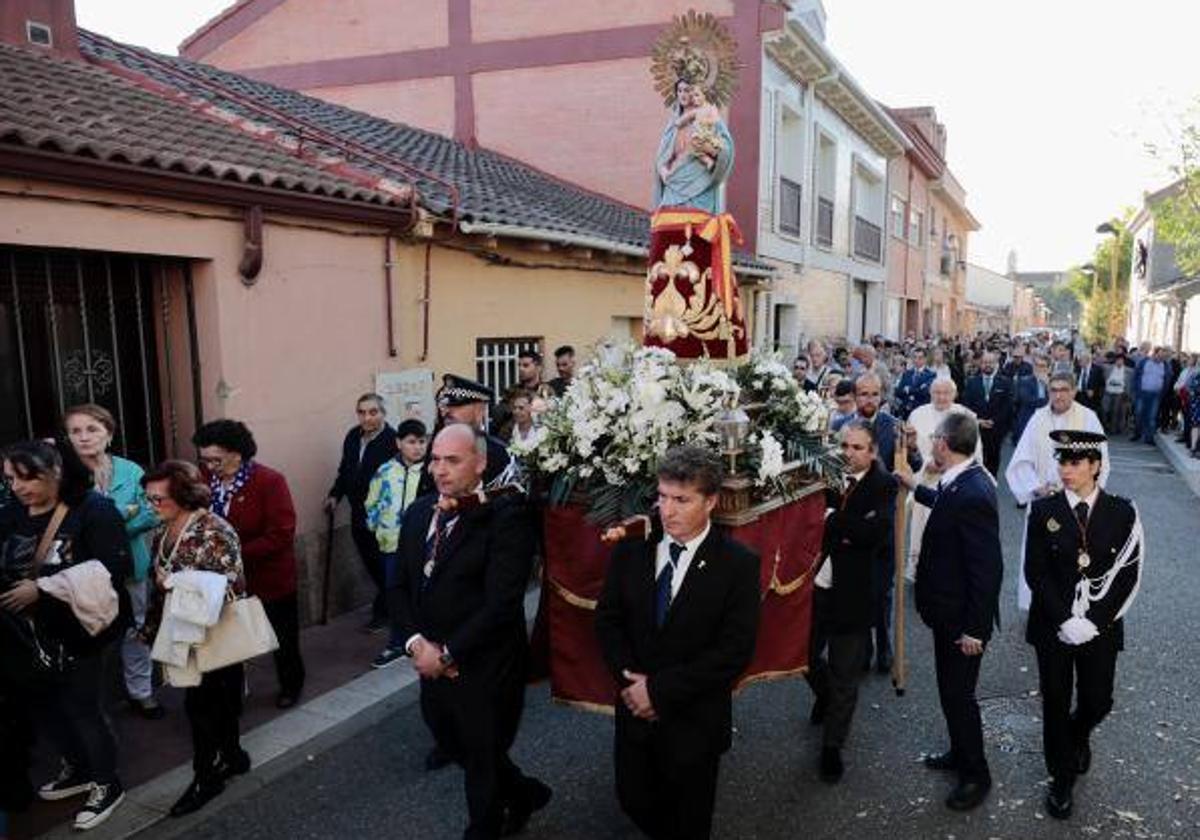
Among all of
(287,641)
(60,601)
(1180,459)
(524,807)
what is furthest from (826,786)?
(1180,459)

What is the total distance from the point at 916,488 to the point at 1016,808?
65.8 inches

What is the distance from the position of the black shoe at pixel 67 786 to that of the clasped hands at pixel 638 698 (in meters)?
2.91

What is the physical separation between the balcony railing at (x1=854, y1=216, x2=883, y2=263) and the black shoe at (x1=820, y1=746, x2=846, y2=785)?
19894mm

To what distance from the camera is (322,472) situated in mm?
7156

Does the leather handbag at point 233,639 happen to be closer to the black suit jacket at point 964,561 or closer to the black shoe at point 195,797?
the black shoe at point 195,797

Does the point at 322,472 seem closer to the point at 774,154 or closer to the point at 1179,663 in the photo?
the point at 1179,663

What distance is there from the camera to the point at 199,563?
4.09 m

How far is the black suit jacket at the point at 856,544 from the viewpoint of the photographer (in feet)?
14.6

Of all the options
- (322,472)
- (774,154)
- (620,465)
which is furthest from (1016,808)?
(774,154)

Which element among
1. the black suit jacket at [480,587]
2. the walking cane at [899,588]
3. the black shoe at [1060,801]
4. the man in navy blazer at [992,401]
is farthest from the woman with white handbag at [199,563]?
the man in navy blazer at [992,401]

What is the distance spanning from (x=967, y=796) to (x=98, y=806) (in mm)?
4089

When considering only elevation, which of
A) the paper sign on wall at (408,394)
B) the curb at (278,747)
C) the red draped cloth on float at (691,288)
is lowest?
the curb at (278,747)

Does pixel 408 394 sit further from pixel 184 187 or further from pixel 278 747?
pixel 278 747

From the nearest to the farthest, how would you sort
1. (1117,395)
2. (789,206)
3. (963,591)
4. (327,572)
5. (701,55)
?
1. (963,591)
2. (701,55)
3. (327,572)
4. (789,206)
5. (1117,395)
